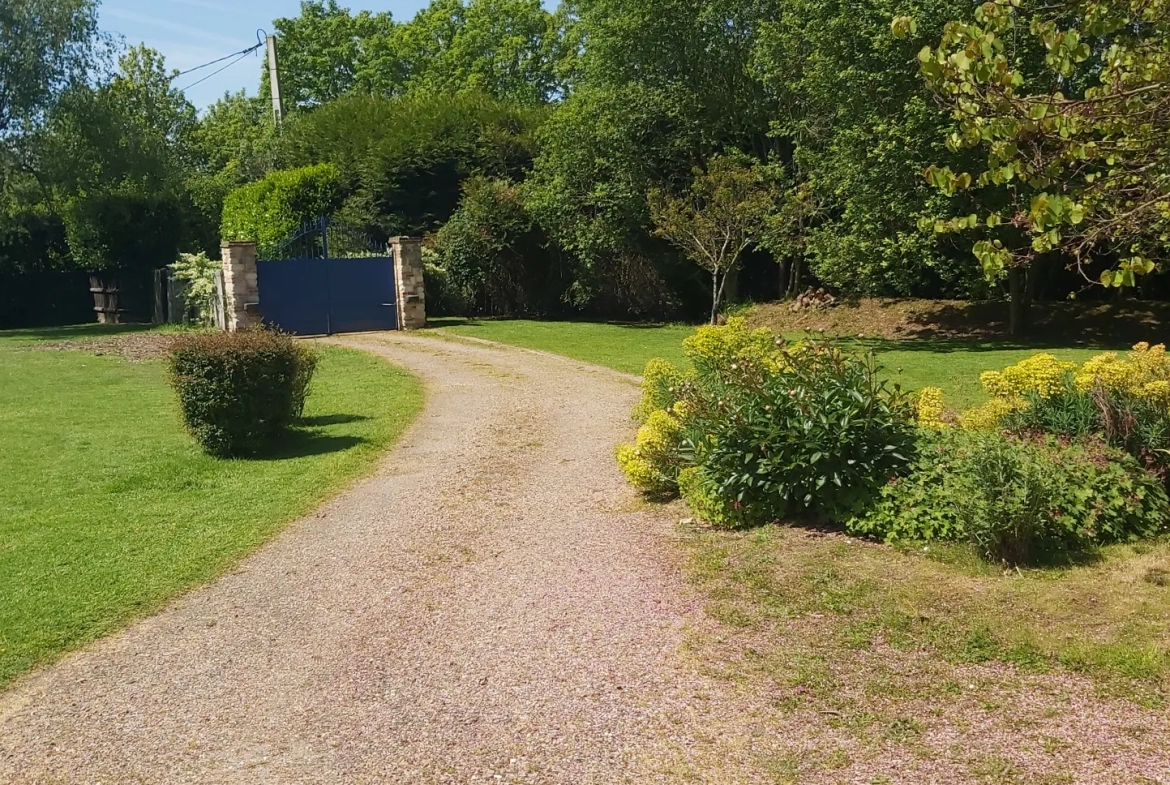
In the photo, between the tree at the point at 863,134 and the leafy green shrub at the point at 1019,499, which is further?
the tree at the point at 863,134

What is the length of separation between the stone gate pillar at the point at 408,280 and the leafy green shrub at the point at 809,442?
1691 centimetres

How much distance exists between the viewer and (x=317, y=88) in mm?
54250

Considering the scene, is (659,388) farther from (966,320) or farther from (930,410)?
(966,320)

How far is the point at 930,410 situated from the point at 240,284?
16.9 meters

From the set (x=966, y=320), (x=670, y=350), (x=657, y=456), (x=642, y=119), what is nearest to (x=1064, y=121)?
(x=657, y=456)

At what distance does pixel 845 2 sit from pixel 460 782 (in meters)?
18.7

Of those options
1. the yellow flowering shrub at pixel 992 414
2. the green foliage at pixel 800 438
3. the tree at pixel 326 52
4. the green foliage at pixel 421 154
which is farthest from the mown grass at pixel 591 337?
the tree at pixel 326 52

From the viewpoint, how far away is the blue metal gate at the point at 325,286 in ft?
69.7

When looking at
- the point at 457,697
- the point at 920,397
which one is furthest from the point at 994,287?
the point at 457,697

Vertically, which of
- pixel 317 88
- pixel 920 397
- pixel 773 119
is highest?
pixel 317 88

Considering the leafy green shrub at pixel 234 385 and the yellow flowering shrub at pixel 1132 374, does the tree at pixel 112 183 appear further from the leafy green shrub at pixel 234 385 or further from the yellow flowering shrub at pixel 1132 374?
the yellow flowering shrub at pixel 1132 374

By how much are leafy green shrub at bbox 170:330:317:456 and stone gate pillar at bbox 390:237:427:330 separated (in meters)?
12.7

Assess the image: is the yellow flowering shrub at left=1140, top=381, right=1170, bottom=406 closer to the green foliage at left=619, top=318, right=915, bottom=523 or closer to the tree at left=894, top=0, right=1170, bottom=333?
the tree at left=894, top=0, right=1170, bottom=333

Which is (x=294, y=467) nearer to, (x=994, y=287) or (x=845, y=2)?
(x=845, y=2)
